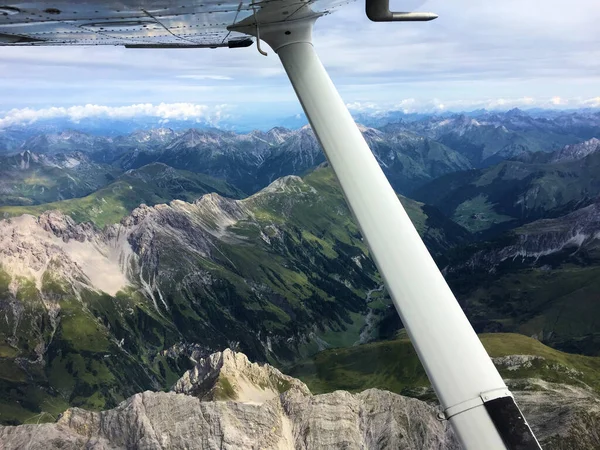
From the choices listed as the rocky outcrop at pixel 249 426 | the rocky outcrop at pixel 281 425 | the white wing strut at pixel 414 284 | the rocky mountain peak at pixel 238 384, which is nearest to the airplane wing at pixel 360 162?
the white wing strut at pixel 414 284

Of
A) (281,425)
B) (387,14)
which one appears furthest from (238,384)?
(387,14)

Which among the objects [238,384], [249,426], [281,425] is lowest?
[238,384]

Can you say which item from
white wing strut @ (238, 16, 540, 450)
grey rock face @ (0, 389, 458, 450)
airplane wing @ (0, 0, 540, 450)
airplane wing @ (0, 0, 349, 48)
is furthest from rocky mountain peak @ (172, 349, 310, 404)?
white wing strut @ (238, 16, 540, 450)

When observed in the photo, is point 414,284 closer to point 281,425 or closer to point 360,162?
point 360,162

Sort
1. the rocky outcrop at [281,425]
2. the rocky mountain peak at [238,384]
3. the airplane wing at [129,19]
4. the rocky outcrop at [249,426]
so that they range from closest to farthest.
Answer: the airplane wing at [129,19] → the rocky outcrop at [281,425] → the rocky outcrop at [249,426] → the rocky mountain peak at [238,384]

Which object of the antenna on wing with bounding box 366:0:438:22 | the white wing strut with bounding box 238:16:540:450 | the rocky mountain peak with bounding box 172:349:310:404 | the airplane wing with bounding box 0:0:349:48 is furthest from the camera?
the rocky mountain peak with bounding box 172:349:310:404

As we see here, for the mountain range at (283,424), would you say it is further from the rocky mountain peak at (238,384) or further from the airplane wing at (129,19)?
the airplane wing at (129,19)

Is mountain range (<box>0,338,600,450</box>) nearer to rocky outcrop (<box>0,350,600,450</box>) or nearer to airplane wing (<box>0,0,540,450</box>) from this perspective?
rocky outcrop (<box>0,350,600,450</box>)
